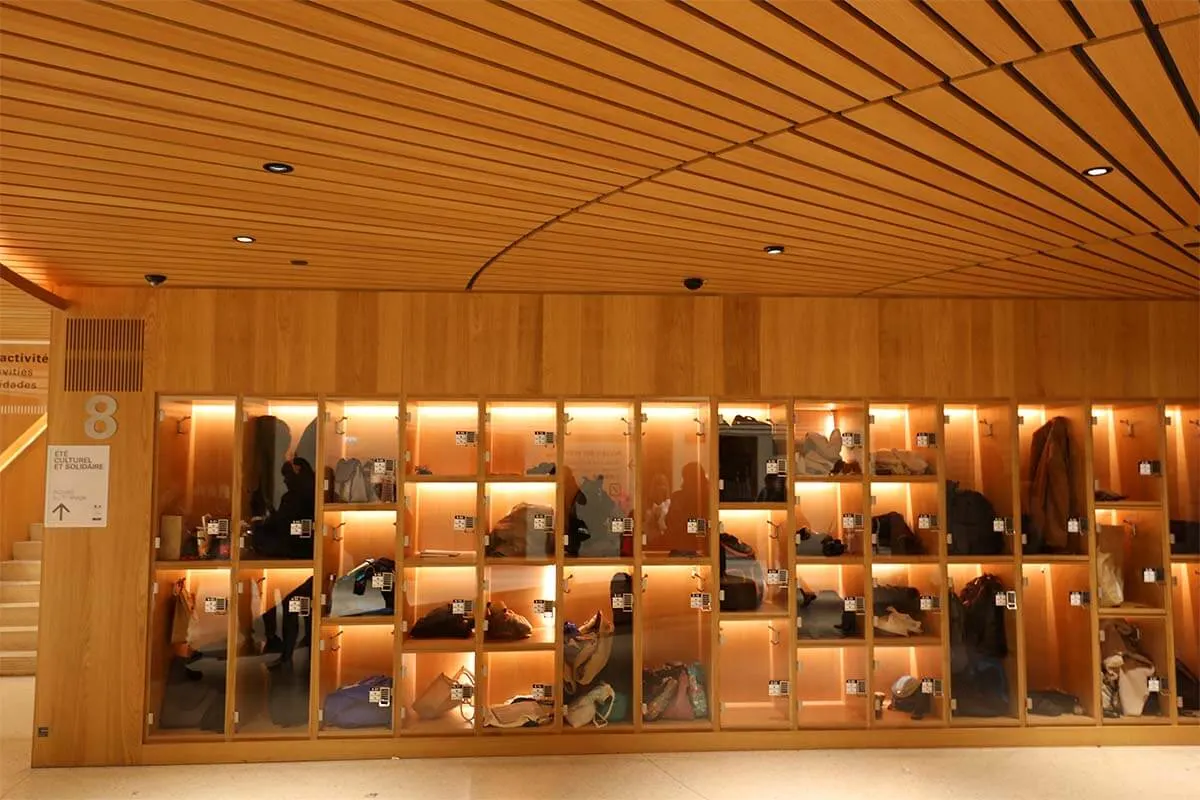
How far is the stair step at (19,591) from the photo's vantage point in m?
8.82

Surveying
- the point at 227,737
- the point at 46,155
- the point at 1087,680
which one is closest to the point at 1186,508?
the point at 1087,680

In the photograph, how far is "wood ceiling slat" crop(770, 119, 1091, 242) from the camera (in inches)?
128

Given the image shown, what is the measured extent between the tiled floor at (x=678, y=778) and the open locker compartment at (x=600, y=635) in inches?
15.5

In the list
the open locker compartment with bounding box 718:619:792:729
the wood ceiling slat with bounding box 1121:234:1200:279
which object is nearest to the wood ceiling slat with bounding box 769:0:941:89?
the wood ceiling slat with bounding box 1121:234:1200:279

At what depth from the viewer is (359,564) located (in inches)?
237

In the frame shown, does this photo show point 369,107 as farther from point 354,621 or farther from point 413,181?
point 354,621

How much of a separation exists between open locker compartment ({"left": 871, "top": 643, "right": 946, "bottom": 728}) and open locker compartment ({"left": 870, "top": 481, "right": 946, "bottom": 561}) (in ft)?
2.11

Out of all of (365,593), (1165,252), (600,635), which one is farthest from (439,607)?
(1165,252)

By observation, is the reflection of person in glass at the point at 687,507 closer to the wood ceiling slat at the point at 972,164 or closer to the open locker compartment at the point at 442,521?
the open locker compartment at the point at 442,521

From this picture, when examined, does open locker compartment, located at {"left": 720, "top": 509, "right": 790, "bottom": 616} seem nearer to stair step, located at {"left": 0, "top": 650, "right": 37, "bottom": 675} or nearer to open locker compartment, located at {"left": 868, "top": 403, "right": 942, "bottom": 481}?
open locker compartment, located at {"left": 868, "top": 403, "right": 942, "bottom": 481}

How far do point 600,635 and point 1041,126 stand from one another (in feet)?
13.4

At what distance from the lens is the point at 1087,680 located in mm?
6141

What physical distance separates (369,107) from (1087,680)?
19.1ft

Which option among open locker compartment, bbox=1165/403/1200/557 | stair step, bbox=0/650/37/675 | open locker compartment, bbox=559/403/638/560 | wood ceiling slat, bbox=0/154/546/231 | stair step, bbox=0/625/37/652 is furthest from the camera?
stair step, bbox=0/625/37/652
